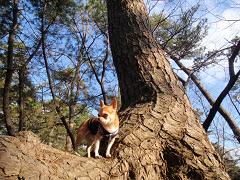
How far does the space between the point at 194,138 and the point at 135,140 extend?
0.61 meters

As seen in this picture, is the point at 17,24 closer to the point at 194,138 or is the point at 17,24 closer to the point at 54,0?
the point at 54,0

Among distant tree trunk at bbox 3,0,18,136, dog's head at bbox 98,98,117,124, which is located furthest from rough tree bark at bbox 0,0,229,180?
distant tree trunk at bbox 3,0,18,136

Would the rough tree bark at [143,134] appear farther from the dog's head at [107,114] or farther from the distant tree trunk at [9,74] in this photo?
the distant tree trunk at [9,74]

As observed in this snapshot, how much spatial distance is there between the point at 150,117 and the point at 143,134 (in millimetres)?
319

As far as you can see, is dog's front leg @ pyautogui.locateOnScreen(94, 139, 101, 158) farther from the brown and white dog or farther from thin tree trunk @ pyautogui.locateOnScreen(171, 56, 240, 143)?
thin tree trunk @ pyautogui.locateOnScreen(171, 56, 240, 143)

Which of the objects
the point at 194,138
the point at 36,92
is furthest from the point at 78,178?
the point at 36,92

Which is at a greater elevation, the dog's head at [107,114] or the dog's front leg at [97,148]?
the dog's head at [107,114]

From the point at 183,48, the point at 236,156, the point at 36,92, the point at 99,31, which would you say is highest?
the point at 99,31

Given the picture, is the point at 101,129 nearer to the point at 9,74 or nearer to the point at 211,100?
the point at 9,74

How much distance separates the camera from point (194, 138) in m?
3.64

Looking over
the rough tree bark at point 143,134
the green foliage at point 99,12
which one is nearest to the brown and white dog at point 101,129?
the rough tree bark at point 143,134

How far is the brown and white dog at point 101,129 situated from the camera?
338cm

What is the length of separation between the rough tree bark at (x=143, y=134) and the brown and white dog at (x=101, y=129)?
0.44 feet

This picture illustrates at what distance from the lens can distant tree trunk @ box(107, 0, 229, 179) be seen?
3330 millimetres
